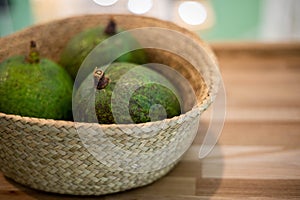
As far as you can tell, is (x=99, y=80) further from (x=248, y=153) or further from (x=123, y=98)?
(x=248, y=153)

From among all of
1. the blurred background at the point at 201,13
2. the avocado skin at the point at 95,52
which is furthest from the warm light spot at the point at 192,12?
the avocado skin at the point at 95,52

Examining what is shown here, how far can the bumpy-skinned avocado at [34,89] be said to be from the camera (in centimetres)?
55

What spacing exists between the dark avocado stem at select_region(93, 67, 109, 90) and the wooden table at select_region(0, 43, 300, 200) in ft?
0.51

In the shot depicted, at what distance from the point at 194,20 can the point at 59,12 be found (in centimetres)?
77

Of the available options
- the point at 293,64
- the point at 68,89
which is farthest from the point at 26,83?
the point at 293,64

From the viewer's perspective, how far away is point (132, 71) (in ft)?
1.79

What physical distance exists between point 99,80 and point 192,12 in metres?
1.74

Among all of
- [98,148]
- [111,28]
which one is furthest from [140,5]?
[98,148]

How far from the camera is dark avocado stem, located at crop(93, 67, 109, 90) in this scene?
1.64ft

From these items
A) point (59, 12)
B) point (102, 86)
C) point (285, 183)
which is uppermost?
point (59, 12)

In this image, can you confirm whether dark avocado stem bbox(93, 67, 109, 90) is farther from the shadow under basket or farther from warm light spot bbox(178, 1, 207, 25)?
warm light spot bbox(178, 1, 207, 25)

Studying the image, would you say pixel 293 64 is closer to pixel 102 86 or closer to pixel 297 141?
pixel 297 141

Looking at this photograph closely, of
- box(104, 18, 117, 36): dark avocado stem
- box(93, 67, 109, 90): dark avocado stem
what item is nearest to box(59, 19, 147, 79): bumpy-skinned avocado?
box(104, 18, 117, 36): dark avocado stem

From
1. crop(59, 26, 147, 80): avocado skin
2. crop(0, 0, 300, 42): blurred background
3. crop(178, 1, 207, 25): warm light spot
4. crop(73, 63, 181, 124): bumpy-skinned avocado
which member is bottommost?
crop(73, 63, 181, 124): bumpy-skinned avocado
